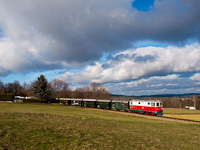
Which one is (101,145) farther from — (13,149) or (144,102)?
(144,102)

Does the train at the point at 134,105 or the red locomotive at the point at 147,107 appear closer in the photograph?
the red locomotive at the point at 147,107

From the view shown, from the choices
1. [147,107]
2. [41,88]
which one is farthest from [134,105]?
[41,88]

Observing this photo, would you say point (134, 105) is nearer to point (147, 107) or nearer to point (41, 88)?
point (147, 107)

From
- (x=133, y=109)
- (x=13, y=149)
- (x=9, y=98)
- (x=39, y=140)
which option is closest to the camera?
(x=13, y=149)

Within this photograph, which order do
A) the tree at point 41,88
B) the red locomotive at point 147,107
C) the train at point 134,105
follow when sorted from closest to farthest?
the red locomotive at point 147,107 < the train at point 134,105 < the tree at point 41,88

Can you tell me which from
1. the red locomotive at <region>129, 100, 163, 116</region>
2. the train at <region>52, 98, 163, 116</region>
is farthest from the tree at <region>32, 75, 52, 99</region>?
the red locomotive at <region>129, 100, 163, 116</region>

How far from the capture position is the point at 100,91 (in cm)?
11644

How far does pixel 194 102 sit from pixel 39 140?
482 feet

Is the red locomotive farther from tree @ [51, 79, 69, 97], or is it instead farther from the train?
tree @ [51, 79, 69, 97]

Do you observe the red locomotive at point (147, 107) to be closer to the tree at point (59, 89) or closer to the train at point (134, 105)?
the train at point (134, 105)

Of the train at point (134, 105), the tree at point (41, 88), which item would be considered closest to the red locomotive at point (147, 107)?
the train at point (134, 105)

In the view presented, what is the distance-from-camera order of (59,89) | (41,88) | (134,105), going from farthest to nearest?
(59,89) < (41,88) < (134,105)

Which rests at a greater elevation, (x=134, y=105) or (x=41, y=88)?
(x=41, y=88)

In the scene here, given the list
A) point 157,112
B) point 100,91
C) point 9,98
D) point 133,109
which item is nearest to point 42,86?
point 9,98
